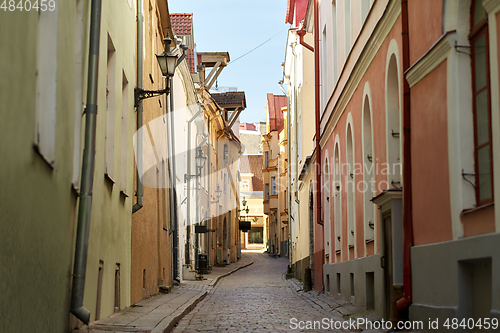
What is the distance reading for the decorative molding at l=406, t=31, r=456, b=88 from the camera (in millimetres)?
6594

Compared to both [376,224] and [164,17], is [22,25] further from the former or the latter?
[164,17]

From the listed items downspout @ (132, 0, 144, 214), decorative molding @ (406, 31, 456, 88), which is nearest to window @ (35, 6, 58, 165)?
decorative molding @ (406, 31, 456, 88)

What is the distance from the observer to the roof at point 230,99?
4350 cm

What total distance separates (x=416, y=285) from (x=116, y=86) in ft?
19.5

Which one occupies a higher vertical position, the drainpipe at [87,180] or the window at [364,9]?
the window at [364,9]

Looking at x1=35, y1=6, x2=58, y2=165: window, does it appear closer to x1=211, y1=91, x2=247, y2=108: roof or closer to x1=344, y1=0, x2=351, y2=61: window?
x1=344, y1=0, x2=351, y2=61: window

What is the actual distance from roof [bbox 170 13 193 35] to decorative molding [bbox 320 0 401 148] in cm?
1371

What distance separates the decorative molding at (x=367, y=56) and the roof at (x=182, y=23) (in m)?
13.7

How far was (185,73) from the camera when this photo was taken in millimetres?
25625

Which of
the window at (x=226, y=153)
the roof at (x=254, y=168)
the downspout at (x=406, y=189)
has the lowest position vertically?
the downspout at (x=406, y=189)

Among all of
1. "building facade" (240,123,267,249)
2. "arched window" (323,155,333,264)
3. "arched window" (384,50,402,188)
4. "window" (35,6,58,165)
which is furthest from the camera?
"building facade" (240,123,267,249)

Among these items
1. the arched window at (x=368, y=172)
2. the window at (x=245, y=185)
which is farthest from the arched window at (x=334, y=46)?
the window at (x=245, y=185)

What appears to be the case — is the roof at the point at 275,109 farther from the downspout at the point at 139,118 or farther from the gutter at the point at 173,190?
the downspout at the point at 139,118

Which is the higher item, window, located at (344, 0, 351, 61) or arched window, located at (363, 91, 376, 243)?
window, located at (344, 0, 351, 61)
